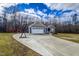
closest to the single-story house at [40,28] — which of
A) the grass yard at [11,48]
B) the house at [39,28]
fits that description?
the house at [39,28]

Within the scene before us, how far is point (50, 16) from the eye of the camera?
5.72 feet

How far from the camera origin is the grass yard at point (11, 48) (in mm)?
1711

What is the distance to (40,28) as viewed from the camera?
5.74 feet

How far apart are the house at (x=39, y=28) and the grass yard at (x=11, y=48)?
173 mm

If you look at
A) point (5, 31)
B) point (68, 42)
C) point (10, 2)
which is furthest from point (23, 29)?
point (68, 42)

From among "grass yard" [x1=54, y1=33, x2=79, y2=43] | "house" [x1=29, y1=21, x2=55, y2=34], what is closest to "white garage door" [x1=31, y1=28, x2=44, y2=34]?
"house" [x1=29, y1=21, x2=55, y2=34]

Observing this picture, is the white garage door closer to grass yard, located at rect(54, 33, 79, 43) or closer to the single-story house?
the single-story house

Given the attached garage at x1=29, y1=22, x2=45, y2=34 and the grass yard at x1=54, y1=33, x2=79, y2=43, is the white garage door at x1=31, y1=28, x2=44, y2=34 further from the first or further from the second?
the grass yard at x1=54, y1=33, x2=79, y2=43

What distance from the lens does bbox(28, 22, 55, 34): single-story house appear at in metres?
1.73

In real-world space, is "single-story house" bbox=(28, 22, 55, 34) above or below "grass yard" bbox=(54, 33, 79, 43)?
above

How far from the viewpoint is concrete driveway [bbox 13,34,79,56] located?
1.71 m

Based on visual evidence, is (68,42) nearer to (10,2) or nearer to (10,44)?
(10,44)

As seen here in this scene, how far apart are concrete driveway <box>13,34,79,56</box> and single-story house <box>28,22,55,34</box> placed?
4 centimetres

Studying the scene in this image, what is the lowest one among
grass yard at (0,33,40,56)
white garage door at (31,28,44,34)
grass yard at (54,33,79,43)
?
grass yard at (0,33,40,56)
